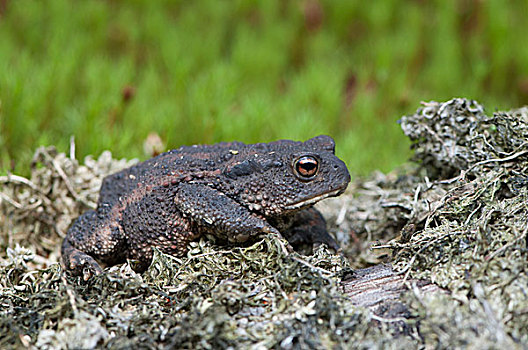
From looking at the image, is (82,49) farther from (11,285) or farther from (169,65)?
(11,285)

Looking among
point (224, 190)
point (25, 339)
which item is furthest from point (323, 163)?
point (25, 339)

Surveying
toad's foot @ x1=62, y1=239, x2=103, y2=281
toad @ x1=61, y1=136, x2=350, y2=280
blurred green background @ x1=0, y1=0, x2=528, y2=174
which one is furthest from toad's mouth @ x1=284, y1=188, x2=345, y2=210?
blurred green background @ x1=0, y1=0, x2=528, y2=174

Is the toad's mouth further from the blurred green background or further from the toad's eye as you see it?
Answer: the blurred green background

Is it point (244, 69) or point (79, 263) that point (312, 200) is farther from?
point (244, 69)

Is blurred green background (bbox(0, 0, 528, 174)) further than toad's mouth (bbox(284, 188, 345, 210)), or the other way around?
blurred green background (bbox(0, 0, 528, 174))

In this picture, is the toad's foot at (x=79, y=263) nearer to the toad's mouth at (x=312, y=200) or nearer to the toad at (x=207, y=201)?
the toad at (x=207, y=201)

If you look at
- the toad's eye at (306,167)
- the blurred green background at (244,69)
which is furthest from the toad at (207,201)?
the blurred green background at (244,69)
